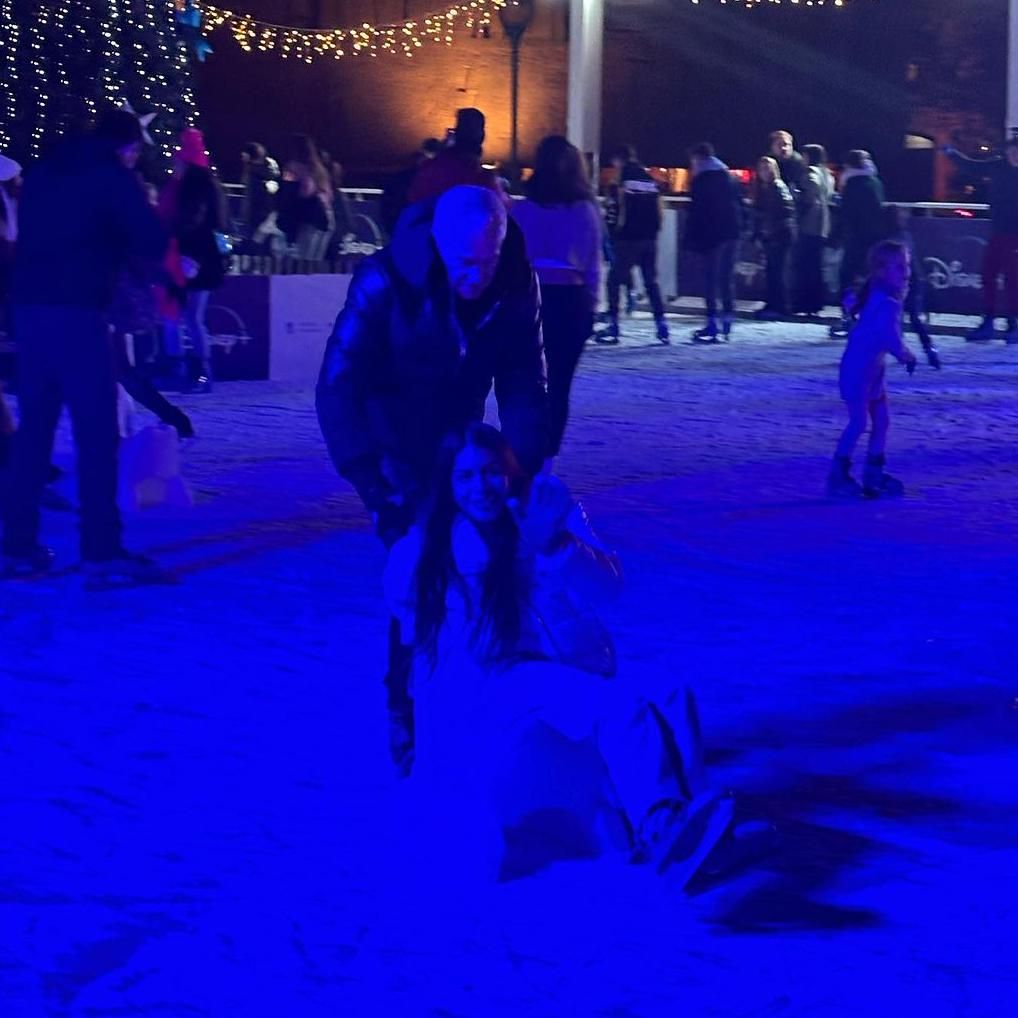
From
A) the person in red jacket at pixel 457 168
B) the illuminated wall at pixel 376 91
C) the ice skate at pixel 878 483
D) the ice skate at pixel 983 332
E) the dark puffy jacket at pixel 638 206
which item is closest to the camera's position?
the person in red jacket at pixel 457 168

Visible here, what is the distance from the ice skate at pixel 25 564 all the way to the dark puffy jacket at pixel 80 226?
97 centimetres

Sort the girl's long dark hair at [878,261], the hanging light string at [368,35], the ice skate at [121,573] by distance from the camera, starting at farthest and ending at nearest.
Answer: the hanging light string at [368,35], the girl's long dark hair at [878,261], the ice skate at [121,573]

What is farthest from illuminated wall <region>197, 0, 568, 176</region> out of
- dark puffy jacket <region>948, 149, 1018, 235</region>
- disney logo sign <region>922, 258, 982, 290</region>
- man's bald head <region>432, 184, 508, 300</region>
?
man's bald head <region>432, 184, 508, 300</region>

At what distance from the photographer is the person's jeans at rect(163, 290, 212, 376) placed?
1286 centimetres

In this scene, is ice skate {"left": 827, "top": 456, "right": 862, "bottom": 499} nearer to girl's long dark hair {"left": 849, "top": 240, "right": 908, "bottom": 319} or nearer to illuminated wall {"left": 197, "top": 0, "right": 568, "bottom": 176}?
girl's long dark hair {"left": 849, "top": 240, "right": 908, "bottom": 319}

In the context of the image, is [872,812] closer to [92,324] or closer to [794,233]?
[92,324]

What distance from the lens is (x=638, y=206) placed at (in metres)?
16.8

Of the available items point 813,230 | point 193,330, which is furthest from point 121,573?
point 813,230

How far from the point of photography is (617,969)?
11.5 feet

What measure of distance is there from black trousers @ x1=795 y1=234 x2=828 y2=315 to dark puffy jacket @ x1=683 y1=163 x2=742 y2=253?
300cm

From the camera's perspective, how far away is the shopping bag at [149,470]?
858cm

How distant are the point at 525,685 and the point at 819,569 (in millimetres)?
3573

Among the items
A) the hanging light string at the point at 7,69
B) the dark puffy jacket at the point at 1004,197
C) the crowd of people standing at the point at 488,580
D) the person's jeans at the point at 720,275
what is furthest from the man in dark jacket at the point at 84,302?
the dark puffy jacket at the point at 1004,197

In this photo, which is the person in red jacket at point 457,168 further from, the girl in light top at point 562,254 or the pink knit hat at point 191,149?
the pink knit hat at point 191,149
